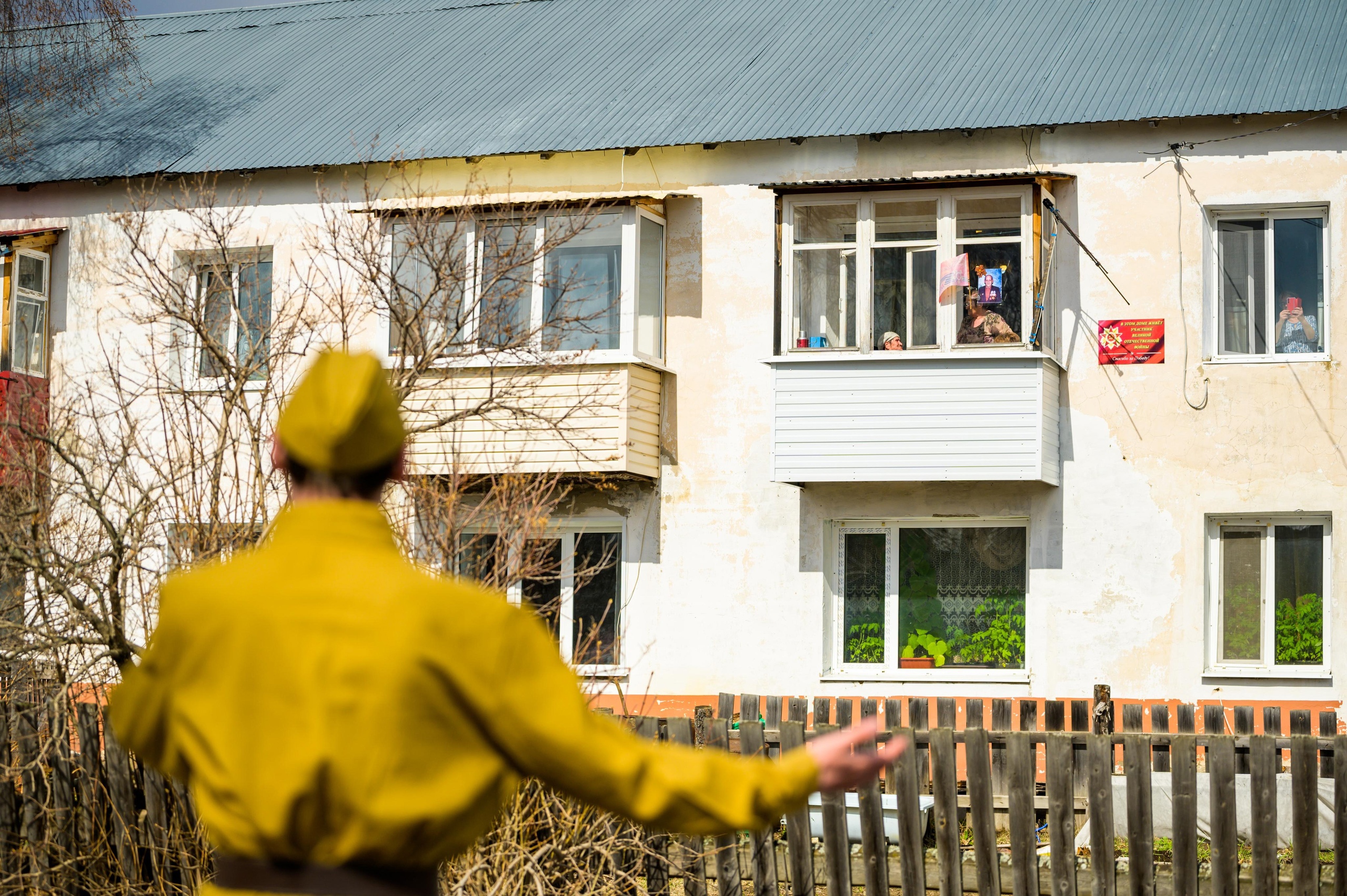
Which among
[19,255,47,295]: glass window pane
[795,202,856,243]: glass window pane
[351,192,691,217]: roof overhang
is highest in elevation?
[351,192,691,217]: roof overhang

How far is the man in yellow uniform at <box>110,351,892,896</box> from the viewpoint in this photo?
2.14 m

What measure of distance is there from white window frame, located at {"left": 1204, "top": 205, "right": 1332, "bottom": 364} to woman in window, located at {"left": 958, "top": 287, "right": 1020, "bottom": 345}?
5.96 ft

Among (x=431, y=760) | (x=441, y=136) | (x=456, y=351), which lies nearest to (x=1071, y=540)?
(x=456, y=351)

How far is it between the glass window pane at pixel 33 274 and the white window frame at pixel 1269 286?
39.1 ft

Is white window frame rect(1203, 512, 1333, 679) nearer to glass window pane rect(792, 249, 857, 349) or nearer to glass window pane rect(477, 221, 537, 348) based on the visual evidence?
glass window pane rect(792, 249, 857, 349)

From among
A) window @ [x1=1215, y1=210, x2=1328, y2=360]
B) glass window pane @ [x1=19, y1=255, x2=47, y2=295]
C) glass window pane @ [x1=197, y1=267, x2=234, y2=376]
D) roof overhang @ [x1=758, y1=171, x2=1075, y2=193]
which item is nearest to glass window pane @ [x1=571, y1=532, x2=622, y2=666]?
roof overhang @ [x1=758, y1=171, x2=1075, y2=193]

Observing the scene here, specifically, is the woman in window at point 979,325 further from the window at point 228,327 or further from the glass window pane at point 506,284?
the window at point 228,327

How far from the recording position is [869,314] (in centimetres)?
1371

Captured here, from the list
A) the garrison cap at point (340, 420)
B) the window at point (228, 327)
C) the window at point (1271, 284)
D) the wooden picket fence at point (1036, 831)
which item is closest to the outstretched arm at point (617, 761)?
the garrison cap at point (340, 420)

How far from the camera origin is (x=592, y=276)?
14.6m

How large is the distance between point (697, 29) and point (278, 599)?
16.2 meters

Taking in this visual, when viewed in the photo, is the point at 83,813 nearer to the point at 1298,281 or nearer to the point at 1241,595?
the point at 1241,595

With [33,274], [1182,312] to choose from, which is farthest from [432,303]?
[33,274]

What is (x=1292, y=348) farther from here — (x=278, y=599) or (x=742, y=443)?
(x=278, y=599)
